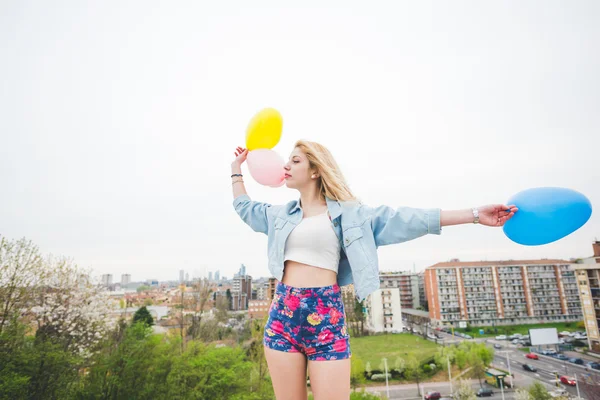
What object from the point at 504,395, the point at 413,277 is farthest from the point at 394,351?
the point at 413,277

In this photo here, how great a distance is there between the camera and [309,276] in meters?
1.49

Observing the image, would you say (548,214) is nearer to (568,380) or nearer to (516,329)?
(568,380)

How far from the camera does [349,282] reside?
5.17ft

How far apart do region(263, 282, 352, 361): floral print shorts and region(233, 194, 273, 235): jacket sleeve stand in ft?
1.41

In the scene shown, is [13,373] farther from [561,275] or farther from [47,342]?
[561,275]

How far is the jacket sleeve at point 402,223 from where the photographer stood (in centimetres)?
137

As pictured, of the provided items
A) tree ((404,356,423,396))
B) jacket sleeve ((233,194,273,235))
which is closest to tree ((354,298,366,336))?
tree ((404,356,423,396))

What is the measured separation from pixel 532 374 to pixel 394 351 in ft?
35.0

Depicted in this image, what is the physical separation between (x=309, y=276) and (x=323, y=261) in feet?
0.30


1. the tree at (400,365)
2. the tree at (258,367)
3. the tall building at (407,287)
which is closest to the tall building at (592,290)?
the tree at (400,365)

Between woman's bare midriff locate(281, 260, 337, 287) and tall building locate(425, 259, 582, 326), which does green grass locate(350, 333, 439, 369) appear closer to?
tall building locate(425, 259, 582, 326)

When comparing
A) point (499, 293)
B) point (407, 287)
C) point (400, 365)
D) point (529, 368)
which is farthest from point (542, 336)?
point (407, 287)

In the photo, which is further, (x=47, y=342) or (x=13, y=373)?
(x=47, y=342)

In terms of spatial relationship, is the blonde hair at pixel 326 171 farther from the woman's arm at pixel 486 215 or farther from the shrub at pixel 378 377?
the shrub at pixel 378 377
